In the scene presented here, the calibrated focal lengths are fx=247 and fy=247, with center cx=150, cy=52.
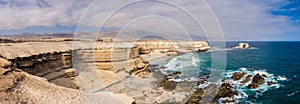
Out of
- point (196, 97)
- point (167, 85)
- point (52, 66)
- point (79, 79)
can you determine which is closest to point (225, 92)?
point (196, 97)

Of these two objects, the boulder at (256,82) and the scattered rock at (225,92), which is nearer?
the scattered rock at (225,92)

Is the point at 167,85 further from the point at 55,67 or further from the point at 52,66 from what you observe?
the point at 52,66

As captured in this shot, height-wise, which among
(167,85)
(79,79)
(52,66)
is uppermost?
(52,66)

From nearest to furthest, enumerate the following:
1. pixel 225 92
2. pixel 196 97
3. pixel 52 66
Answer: pixel 52 66
pixel 196 97
pixel 225 92

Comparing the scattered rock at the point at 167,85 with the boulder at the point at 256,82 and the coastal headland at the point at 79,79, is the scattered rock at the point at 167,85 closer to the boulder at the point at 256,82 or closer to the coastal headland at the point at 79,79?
the coastal headland at the point at 79,79

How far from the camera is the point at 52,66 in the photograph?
19484 millimetres

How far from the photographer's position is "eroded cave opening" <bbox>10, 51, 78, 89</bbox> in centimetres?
1684

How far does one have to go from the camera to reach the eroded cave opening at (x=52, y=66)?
16839 mm

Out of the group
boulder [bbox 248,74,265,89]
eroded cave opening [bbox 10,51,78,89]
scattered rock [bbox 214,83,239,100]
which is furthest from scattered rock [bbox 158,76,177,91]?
eroded cave opening [bbox 10,51,78,89]

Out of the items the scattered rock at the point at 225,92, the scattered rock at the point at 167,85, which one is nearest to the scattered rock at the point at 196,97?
the scattered rock at the point at 225,92

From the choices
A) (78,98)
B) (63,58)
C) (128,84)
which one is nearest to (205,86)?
(128,84)

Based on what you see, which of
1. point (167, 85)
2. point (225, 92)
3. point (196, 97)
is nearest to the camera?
point (196, 97)

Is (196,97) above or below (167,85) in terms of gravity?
below

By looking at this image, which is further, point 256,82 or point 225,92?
point 256,82
